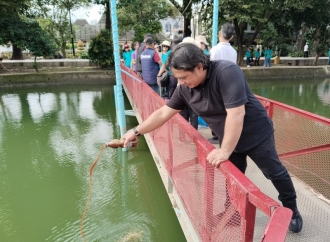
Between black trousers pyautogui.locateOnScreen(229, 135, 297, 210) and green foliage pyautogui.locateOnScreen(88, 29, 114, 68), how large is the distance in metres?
14.7

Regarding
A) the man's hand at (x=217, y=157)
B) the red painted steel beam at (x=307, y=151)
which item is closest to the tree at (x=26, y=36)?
the red painted steel beam at (x=307, y=151)

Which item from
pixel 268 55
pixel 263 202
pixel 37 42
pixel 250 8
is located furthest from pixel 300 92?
pixel 263 202

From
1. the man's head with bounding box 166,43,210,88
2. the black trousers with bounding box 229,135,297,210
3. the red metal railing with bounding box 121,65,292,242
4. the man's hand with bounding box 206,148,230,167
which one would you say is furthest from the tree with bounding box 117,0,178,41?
the man's hand with bounding box 206,148,230,167

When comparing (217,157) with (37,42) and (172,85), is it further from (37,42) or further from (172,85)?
(37,42)

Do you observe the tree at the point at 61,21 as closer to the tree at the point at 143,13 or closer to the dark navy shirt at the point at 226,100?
the tree at the point at 143,13

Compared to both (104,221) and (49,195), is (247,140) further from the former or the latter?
(49,195)

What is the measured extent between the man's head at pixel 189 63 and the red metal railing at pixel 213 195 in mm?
442

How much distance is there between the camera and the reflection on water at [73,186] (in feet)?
12.0

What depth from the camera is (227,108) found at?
5.08 ft

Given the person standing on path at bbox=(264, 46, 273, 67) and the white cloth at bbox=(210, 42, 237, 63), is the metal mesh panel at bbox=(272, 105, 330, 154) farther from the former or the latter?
the person standing on path at bbox=(264, 46, 273, 67)

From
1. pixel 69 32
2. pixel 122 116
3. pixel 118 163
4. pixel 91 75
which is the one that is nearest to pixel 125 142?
pixel 118 163

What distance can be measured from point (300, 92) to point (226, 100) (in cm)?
1253

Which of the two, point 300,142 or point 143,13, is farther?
point 143,13

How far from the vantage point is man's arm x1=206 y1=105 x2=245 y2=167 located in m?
1.54
